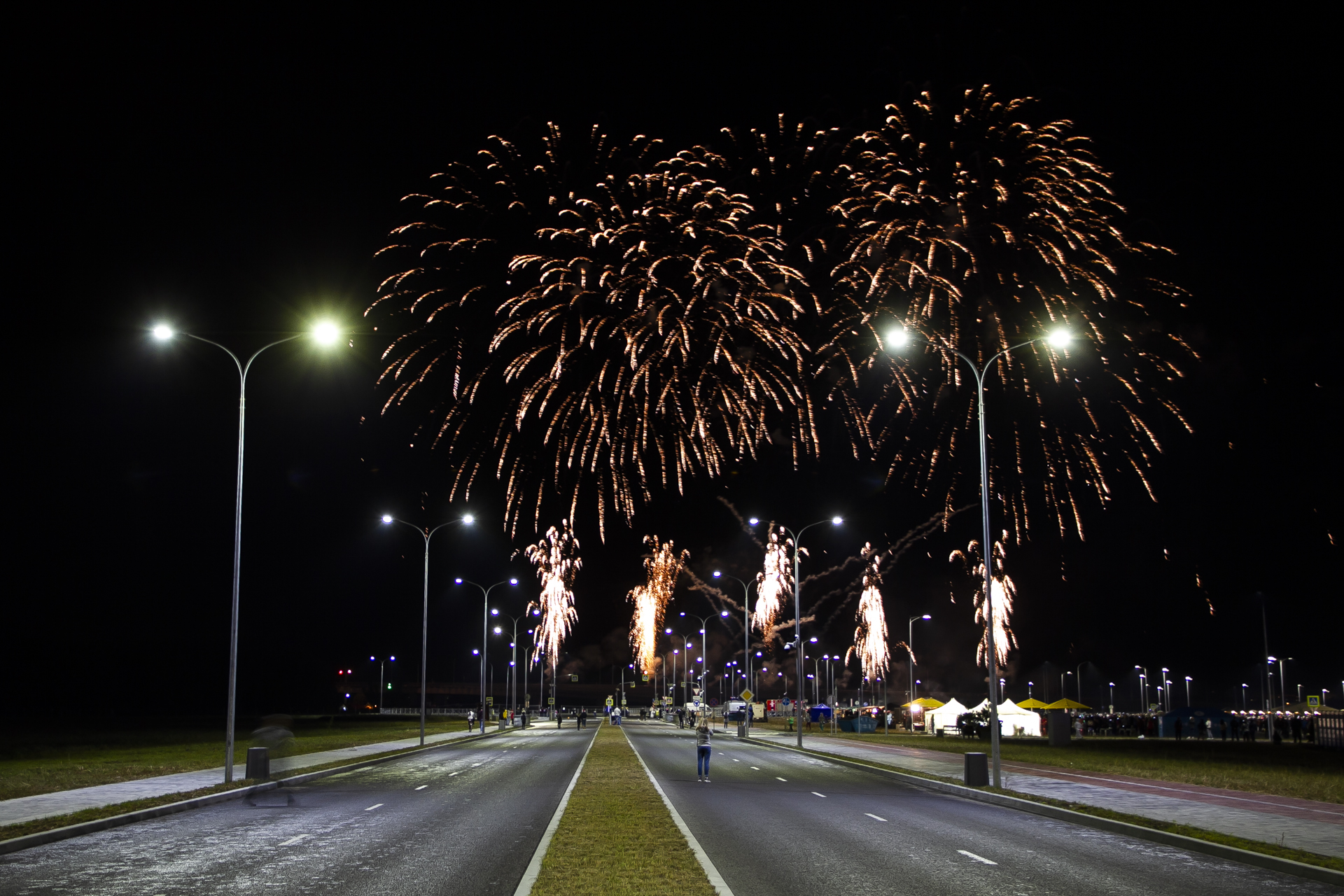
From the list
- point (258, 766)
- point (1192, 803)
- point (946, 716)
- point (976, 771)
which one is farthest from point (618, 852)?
point (946, 716)

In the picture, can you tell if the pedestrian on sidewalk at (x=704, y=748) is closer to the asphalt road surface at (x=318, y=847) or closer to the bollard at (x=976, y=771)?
the asphalt road surface at (x=318, y=847)

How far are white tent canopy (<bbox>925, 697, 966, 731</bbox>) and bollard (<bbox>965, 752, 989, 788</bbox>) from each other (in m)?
45.0

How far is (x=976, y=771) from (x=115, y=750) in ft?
123

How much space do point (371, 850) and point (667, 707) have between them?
114m

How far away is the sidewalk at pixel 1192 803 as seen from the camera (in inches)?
709

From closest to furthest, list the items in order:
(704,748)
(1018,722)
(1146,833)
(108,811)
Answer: (1146,833), (108,811), (704,748), (1018,722)

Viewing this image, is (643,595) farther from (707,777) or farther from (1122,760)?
(707,777)

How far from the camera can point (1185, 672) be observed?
554ft

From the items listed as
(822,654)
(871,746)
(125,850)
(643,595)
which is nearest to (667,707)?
(822,654)

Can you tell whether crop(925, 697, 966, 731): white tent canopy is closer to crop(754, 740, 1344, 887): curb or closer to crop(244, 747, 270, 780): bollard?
crop(754, 740, 1344, 887): curb

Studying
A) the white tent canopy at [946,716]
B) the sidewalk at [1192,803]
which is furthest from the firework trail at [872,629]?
the sidewalk at [1192,803]

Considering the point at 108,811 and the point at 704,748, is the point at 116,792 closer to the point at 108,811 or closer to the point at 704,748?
the point at 108,811

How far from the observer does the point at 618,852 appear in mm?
14250

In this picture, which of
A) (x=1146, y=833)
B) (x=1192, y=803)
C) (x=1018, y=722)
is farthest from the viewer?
(x=1018, y=722)
